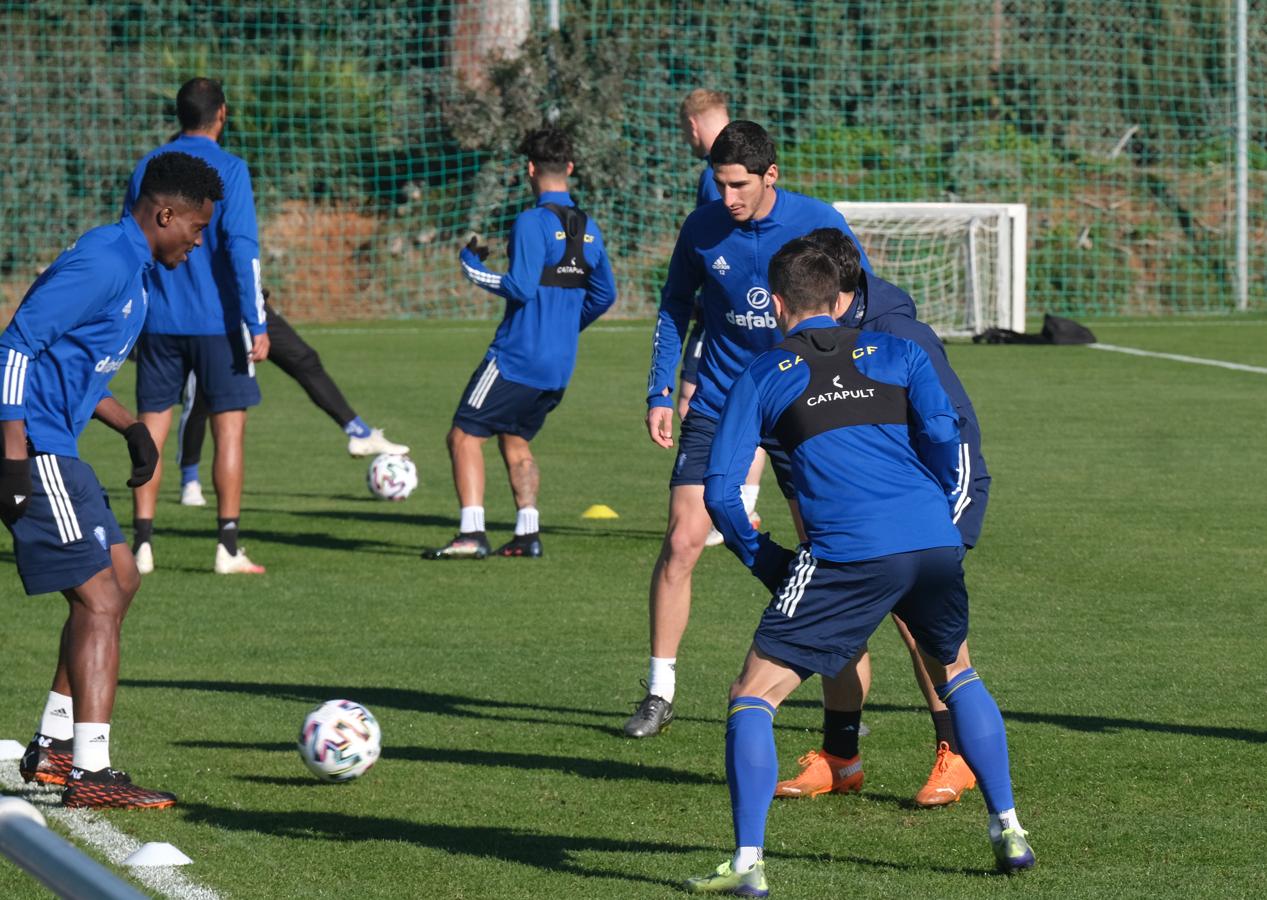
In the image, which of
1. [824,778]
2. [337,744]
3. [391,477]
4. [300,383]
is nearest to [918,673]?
[824,778]

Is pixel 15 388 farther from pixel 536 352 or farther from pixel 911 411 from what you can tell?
pixel 536 352

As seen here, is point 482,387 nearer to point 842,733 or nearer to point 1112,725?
point 1112,725

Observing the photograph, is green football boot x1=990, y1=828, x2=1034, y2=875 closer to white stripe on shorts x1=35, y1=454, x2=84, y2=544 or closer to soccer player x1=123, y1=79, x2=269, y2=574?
white stripe on shorts x1=35, y1=454, x2=84, y2=544

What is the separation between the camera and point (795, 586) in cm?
477

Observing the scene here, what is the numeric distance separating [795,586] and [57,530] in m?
2.26

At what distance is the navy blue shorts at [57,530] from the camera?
18.6ft

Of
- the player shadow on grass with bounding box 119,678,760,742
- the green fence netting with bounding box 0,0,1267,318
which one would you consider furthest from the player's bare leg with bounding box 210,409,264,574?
the green fence netting with bounding box 0,0,1267,318

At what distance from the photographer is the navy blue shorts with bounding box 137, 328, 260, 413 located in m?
9.69

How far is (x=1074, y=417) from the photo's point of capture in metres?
15.4

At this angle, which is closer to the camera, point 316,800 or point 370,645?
point 316,800

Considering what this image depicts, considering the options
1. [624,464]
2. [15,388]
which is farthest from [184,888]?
[624,464]

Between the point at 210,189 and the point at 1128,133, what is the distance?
79.0 ft

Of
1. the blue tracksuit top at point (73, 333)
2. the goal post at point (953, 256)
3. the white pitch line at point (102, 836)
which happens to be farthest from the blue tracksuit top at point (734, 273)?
the goal post at point (953, 256)

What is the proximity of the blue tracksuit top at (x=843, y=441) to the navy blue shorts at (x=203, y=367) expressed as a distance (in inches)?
208
